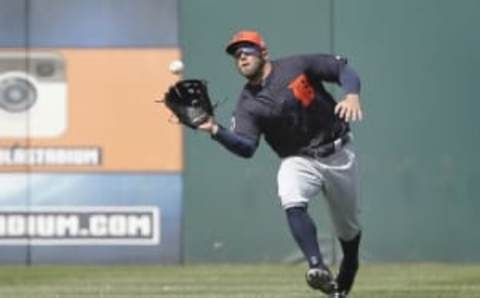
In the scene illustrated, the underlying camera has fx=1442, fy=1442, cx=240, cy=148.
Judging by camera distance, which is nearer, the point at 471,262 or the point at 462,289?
the point at 462,289

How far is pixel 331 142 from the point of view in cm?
973

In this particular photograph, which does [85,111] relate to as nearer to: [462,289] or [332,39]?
[332,39]

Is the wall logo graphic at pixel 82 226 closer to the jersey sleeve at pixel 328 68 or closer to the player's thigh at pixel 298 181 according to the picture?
the player's thigh at pixel 298 181

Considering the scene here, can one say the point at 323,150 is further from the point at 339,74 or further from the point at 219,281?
the point at 219,281

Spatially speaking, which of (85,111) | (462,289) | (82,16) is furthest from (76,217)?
(462,289)

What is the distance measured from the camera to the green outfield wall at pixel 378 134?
1694 centimetres

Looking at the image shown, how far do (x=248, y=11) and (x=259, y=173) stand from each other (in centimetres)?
191

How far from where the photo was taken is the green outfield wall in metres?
16.9

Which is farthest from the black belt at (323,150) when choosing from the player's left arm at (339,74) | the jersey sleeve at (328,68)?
the jersey sleeve at (328,68)

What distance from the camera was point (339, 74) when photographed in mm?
9562

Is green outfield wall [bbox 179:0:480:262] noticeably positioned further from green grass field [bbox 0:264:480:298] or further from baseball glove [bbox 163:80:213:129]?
baseball glove [bbox 163:80:213:129]

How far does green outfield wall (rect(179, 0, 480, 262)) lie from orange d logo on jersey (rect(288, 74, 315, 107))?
23.8 feet

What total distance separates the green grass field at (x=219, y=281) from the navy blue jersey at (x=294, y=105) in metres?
1.94

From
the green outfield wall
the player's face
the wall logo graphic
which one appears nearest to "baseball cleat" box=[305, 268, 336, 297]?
the player's face
